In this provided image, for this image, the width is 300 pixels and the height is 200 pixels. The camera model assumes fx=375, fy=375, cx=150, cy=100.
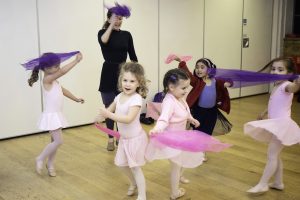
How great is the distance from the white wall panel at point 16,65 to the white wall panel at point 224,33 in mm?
3335

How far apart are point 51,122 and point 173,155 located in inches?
51.3

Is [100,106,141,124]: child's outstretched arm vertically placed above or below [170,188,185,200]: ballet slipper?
above

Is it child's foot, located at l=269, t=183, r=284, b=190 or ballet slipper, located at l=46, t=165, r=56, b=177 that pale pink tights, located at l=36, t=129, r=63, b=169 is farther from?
child's foot, located at l=269, t=183, r=284, b=190

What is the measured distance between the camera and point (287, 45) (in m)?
8.20

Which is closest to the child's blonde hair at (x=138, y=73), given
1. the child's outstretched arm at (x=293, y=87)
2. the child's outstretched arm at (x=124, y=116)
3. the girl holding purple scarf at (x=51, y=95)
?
the child's outstretched arm at (x=124, y=116)

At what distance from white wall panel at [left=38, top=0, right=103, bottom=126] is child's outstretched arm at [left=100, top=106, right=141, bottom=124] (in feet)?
8.63

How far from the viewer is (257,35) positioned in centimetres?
789

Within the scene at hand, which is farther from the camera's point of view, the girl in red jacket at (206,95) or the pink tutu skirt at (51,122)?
the girl in red jacket at (206,95)

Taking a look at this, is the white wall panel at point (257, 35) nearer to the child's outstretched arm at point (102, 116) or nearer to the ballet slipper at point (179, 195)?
the ballet slipper at point (179, 195)

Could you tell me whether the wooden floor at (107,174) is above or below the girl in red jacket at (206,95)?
below

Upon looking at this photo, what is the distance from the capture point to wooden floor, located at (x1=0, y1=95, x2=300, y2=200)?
3.10 metres

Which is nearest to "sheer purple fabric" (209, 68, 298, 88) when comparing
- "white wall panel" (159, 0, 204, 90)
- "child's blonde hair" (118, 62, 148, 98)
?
"child's blonde hair" (118, 62, 148, 98)

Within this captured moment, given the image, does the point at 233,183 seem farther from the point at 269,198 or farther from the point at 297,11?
the point at 297,11

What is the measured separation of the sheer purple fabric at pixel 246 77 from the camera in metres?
2.98
